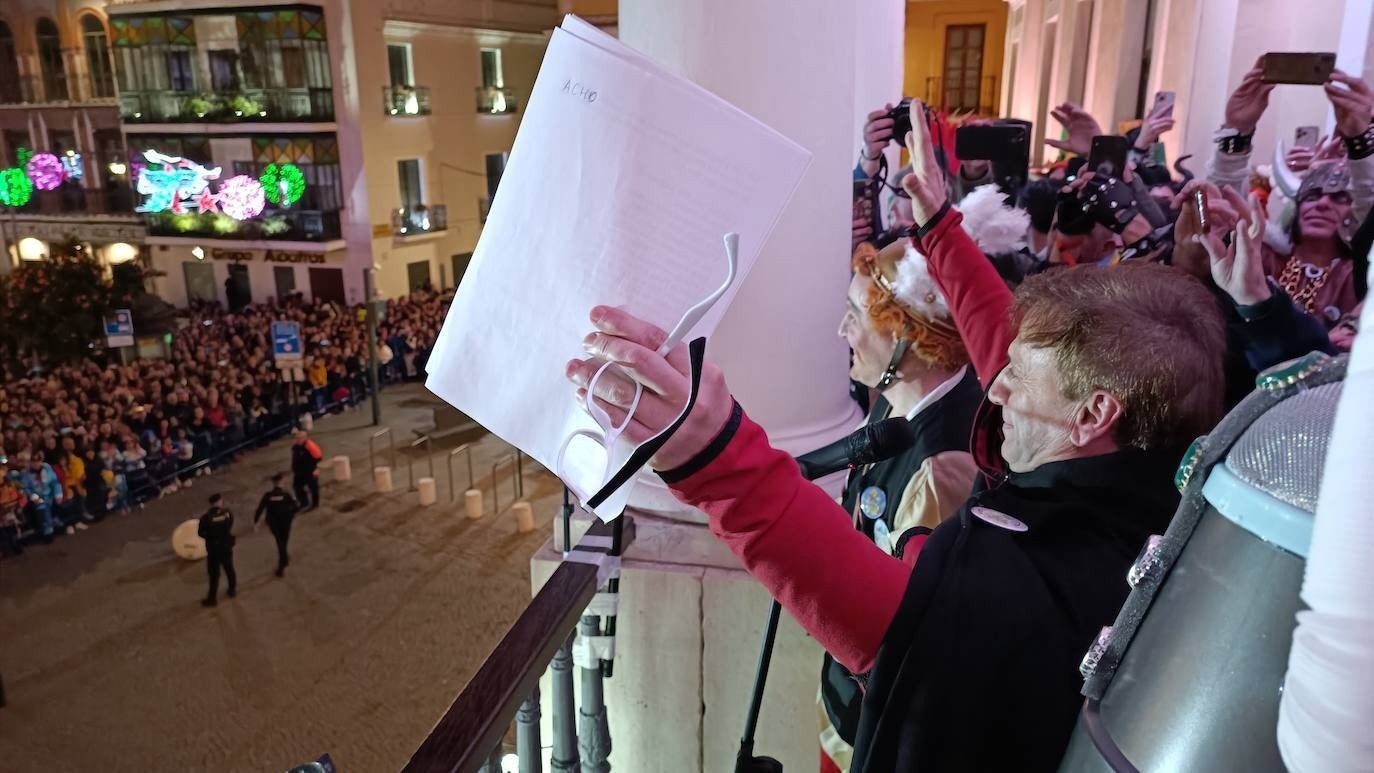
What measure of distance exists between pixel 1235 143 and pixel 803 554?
2408 mm

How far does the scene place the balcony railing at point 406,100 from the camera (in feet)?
70.1

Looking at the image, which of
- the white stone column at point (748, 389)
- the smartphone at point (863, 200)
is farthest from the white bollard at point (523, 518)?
the white stone column at point (748, 389)

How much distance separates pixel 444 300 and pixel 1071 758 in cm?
2150

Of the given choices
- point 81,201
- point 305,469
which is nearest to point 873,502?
point 305,469

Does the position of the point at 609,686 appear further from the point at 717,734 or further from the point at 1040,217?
the point at 1040,217

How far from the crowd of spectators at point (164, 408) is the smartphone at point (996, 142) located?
1137 centimetres

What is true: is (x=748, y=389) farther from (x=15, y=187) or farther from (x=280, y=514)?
(x=15, y=187)

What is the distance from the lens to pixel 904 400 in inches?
88.1

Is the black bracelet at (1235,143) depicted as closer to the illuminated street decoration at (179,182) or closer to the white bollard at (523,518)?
the white bollard at (523,518)

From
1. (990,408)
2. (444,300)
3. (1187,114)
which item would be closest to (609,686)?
(990,408)

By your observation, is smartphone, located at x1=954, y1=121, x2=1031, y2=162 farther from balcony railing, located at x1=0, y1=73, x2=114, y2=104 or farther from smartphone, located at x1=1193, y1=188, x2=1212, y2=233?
Result: balcony railing, located at x1=0, y1=73, x2=114, y2=104

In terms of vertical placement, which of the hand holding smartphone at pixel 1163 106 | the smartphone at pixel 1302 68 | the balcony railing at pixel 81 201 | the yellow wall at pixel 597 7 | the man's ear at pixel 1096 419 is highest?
the yellow wall at pixel 597 7

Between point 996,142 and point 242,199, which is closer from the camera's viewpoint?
point 996,142

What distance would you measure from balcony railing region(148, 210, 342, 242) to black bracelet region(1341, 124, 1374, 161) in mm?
21272
